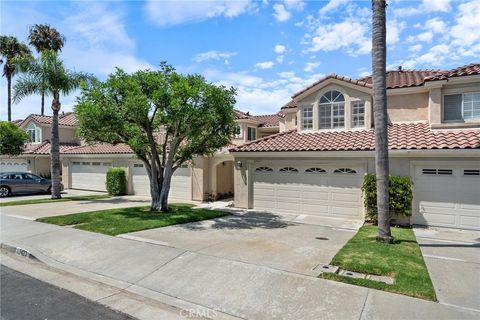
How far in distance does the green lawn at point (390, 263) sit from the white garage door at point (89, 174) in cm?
1923

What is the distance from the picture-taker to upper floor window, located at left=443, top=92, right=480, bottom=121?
12477 millimetres

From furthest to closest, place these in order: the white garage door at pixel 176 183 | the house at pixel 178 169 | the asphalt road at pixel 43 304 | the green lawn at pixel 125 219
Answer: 1. the white garage door at pixel 176 183
2. the house at pixel 178 169
3. the green lawn at pixel 125 219
4. the asphalt road at pixel 43 304

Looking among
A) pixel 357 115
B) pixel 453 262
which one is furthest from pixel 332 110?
pixel 453 262

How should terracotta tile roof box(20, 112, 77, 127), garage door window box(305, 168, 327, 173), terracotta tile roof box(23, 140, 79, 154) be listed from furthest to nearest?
terracotta tile roof box(20, 112, 77, 127) → terracotta tile roof box(23, 140, 79, 154) → garage door window box(305, 168, 327, 173)

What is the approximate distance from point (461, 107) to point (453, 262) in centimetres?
782

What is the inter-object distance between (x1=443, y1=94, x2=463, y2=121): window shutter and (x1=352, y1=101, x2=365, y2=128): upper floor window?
10.4 ft

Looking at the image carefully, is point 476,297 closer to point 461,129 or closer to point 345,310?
point 345,310

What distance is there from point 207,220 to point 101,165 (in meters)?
14.2

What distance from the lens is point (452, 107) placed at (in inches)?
509

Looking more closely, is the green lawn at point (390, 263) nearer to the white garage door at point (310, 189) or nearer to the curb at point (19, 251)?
the white garage door at point (310, 189)

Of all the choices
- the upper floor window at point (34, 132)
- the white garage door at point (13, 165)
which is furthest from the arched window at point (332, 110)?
the upper floor window at point (34, 132)

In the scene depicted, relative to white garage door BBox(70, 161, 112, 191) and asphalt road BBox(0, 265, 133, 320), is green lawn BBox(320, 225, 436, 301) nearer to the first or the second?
asphalt road BBox(0, 265, 133, 320)

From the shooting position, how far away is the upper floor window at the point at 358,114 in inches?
589

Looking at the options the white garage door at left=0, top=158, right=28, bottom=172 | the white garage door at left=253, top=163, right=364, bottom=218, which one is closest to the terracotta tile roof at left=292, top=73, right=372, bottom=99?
the white garage door at left=253, top=163, right=364, bottom=218
